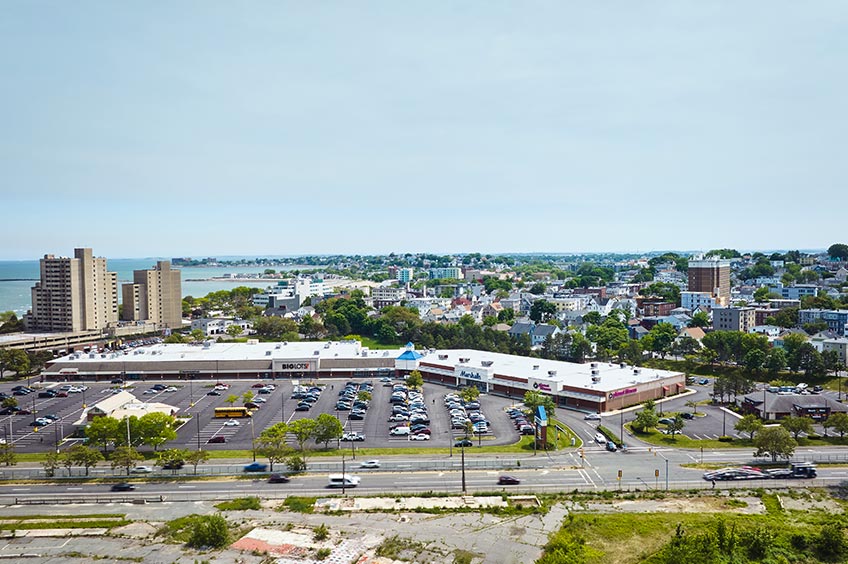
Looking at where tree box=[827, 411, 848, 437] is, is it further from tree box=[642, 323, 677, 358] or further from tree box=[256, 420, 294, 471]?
tree box=[256, 420, 294, 471]

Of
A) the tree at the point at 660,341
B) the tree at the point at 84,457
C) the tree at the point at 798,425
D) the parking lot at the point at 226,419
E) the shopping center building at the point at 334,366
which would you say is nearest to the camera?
the tree at the point at 84,457

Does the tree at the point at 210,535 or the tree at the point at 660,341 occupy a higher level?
the tree at the point at 660,341

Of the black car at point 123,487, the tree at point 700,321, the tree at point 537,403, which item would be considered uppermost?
the tree at point 700,321

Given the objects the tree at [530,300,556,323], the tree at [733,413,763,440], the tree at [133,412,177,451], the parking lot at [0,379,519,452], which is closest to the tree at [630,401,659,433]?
the tree at [733,413,763,440]

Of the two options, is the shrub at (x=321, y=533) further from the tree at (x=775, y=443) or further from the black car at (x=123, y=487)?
the tree at (x=775, y=443)

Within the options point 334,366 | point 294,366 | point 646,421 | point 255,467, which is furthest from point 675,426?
point 294,366

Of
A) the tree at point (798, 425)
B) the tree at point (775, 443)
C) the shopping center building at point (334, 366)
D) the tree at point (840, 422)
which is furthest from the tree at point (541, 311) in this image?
the tree at point (775, 443)

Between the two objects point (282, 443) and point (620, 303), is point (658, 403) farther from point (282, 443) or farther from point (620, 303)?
point (620, 303)
